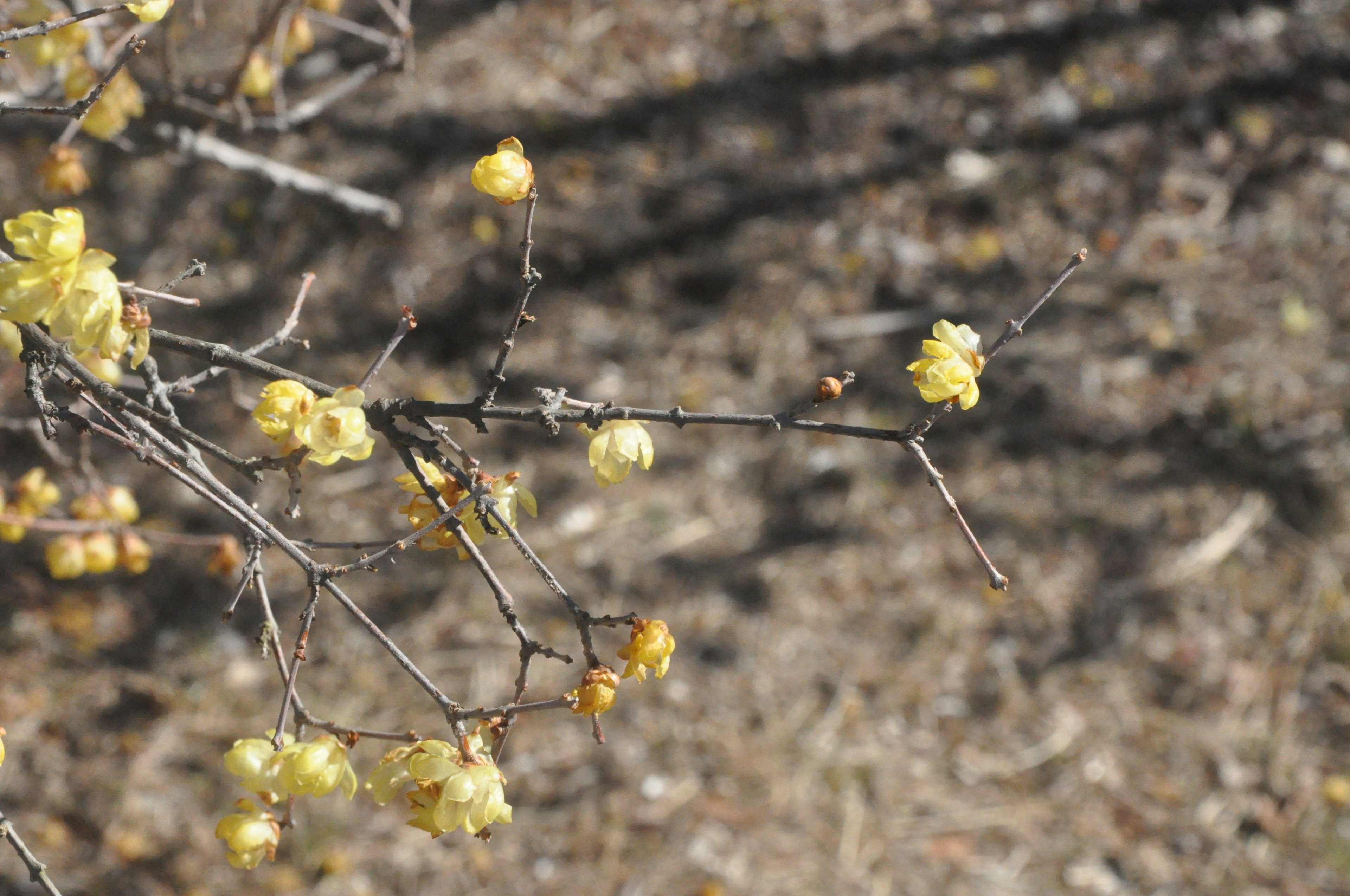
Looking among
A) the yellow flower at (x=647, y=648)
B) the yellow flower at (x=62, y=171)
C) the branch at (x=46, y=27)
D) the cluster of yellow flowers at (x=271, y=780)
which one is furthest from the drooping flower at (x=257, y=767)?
the yellow flower at (x=62, y=171)

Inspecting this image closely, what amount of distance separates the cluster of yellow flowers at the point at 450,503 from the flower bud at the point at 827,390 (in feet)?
1.45

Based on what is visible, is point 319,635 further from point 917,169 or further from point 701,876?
point 917,169

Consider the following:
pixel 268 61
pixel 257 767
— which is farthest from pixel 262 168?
pixel 257 767

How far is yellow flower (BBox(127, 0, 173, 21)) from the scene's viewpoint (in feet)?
4.22

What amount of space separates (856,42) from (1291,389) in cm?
240

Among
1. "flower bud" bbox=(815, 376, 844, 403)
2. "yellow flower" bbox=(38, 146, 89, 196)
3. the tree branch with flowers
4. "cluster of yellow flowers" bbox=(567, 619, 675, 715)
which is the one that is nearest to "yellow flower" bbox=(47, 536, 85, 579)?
"yellow flower" bbox=(38, 146, 89, 196)

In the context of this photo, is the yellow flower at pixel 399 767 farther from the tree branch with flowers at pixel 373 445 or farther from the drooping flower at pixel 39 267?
the drooping flower at pixel 39 267

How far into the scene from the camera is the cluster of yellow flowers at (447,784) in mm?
1253

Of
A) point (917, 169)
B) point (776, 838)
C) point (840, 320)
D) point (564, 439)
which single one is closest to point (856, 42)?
point (917, 169)

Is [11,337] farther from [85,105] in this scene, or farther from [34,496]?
[85,105]

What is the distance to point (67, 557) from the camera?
2.14 metres

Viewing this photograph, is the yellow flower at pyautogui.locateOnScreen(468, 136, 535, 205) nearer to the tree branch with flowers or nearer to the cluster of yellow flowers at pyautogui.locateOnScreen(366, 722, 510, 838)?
the tree branch with flowers

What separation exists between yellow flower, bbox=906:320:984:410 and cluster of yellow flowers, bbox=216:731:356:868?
954 millimetres

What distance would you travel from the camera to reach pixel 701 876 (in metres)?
3.25
